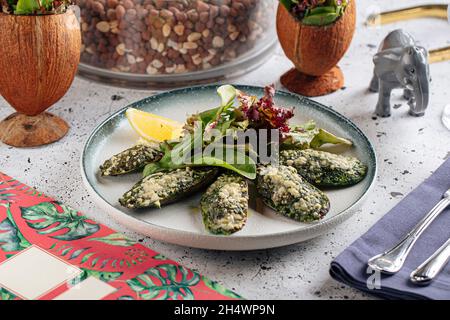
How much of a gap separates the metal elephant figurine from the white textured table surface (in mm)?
35

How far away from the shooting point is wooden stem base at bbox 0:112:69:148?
1.04 meters

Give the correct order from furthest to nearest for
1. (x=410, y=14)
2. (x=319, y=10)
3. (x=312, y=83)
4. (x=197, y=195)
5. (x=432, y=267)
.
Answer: (x=410, y=14) < (x=312, y=83) < (x=319, y=10) < (x=197, y=195) < (x=432, y=267)

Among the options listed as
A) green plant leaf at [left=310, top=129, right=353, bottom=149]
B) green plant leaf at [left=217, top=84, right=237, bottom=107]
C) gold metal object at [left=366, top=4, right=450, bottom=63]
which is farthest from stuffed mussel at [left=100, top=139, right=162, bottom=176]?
gold metal object at [left=366, top=4, right=450, bottom=63]

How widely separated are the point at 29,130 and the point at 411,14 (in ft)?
2.62

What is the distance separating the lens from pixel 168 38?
1122mm

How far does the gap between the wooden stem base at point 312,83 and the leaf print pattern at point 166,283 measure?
1.69ft

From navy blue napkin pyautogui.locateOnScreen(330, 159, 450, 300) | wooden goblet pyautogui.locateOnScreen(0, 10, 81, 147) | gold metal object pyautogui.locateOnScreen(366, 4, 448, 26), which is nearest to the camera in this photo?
navy blue napkin pyautogui.locateOnScreen(330, 159, 450, 300)

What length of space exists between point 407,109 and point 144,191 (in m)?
0.55

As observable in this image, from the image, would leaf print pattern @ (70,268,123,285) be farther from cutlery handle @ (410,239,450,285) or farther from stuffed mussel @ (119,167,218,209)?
cutlery handle @ (410,239,450,285)

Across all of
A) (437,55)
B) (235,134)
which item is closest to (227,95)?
(235,134)

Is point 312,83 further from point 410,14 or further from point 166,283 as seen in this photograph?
point 166,283

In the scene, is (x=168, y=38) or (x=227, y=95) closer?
(x=227, y=95)

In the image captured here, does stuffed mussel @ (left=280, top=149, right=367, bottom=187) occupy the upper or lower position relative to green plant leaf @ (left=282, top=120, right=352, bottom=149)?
lower

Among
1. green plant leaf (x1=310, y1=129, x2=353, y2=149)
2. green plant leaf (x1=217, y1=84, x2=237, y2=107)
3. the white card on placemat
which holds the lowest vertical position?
the white card on placemat
